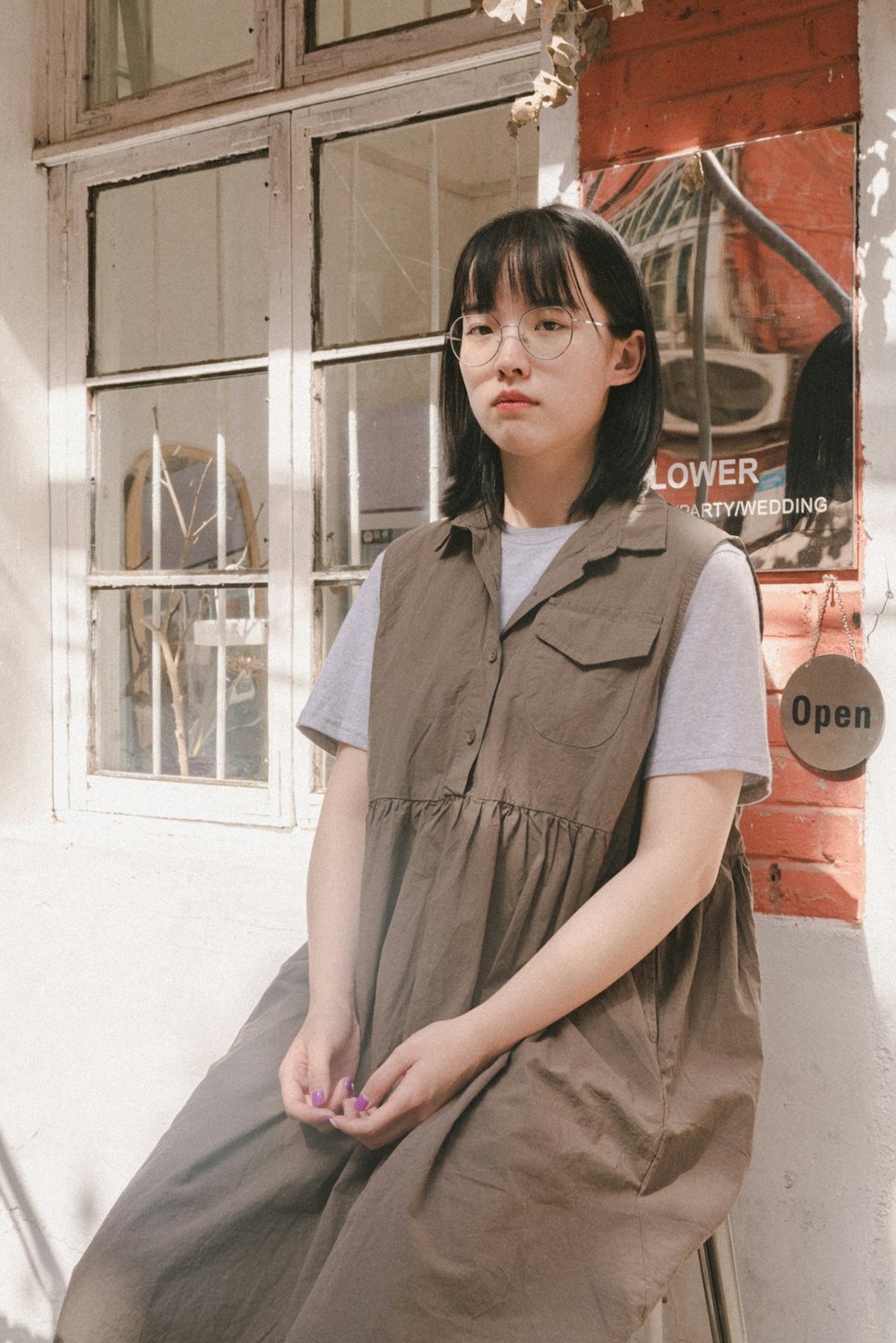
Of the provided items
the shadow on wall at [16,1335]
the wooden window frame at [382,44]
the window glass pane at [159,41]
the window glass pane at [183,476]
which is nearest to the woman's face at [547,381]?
the wooden window frame at [382,44]

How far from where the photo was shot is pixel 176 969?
221 cm

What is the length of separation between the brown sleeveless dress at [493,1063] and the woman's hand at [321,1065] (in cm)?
2

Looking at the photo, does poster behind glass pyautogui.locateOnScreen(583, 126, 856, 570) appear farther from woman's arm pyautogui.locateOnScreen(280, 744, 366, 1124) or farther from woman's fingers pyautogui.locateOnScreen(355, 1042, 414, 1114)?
woman's fingers pyautogui.locateOnScreen(355, 1042, 414, 1114)

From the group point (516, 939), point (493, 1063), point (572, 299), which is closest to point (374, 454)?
point (572, 299)

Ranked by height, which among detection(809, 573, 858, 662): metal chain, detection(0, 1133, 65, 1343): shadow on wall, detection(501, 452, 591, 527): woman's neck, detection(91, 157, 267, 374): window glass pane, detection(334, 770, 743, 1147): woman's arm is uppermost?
detection(91, 157, 267, 374): window glass pane

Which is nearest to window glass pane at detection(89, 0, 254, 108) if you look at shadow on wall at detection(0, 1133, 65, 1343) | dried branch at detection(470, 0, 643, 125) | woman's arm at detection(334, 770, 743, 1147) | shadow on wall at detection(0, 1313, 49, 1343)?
dried branch at detection(470, 0, 643, 125)

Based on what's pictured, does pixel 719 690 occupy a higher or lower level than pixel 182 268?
lower

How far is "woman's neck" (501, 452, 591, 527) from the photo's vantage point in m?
1.42

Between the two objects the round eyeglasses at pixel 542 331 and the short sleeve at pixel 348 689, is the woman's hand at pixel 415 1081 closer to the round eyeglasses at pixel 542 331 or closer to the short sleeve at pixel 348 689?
the short sleeve at pixel 348 689

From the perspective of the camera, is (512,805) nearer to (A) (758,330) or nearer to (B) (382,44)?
(A) (758,330)

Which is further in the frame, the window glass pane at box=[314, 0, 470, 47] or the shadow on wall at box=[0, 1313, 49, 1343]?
the shadow on wall at box=[0, 1313, 49, 1343]

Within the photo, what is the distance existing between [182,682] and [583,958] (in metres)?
1.45

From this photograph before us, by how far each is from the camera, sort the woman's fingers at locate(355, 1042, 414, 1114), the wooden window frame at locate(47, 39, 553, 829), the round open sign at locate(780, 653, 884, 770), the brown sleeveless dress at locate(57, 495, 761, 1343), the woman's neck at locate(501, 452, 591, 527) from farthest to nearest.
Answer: the wooden window frame at locate(47, 39, 553, 829) → the round open sign at locate(780, 653, 884, 770) → the woman's neck at locate(501, 452, 591, 527) → the woman's fingers at locate(355, 1042, 414, 1114) → the brown sleeveless dress at locate(57, 495, 761, 1343)

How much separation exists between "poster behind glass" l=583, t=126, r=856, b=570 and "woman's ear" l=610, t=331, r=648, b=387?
33 cm
